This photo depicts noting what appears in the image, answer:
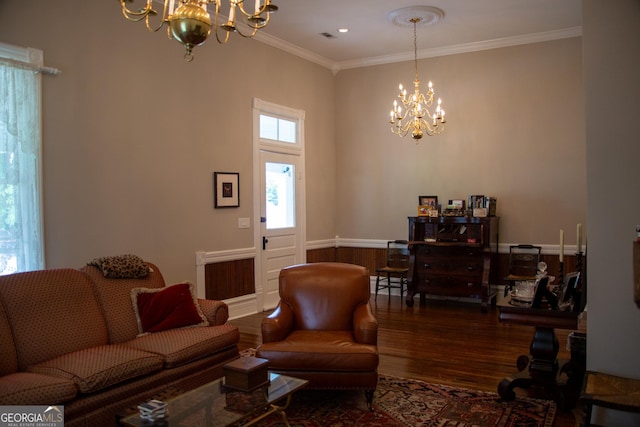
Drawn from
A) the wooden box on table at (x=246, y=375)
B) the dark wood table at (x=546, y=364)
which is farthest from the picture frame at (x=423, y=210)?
the wooden box on table at (x=246, y=375)

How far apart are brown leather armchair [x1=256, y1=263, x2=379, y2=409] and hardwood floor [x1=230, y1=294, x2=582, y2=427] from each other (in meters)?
0.74

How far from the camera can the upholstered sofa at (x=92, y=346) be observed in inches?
115

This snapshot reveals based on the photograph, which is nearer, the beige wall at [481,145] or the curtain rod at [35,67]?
the curtain rod at [35,67]

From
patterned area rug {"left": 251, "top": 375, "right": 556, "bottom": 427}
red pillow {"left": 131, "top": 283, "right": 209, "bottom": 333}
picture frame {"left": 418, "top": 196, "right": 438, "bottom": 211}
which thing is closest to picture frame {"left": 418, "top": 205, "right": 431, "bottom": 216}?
picture frame {"left": 418, "top": 196, "right": 438, "bottom": 211}

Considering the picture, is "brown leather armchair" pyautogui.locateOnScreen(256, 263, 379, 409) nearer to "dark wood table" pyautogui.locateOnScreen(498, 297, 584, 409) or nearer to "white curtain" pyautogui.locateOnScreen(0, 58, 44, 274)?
"dark wood table" pyautogui.locateOnScreen(498, 297, 584, 409)

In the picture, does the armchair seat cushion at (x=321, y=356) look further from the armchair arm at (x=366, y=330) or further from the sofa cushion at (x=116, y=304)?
the sofa cushion at (x=116, y=304)

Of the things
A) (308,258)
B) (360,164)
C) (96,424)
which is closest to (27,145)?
(96,424)

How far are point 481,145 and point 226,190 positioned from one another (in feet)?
11.9

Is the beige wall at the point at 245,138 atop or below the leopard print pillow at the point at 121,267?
atop

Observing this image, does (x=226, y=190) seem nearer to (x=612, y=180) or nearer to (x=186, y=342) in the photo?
(x=186, y=342)

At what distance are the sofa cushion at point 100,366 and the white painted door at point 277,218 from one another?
3.49 m

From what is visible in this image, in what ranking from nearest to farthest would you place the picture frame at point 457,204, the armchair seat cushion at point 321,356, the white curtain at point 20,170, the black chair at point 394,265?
the armchair seat cushion at point 321,356
the white curtain at point 20,170
the picture frame at point 457,204
the black chair at point 394,265

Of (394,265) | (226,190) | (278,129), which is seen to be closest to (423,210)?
(394,265)

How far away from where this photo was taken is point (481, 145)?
7242mm
